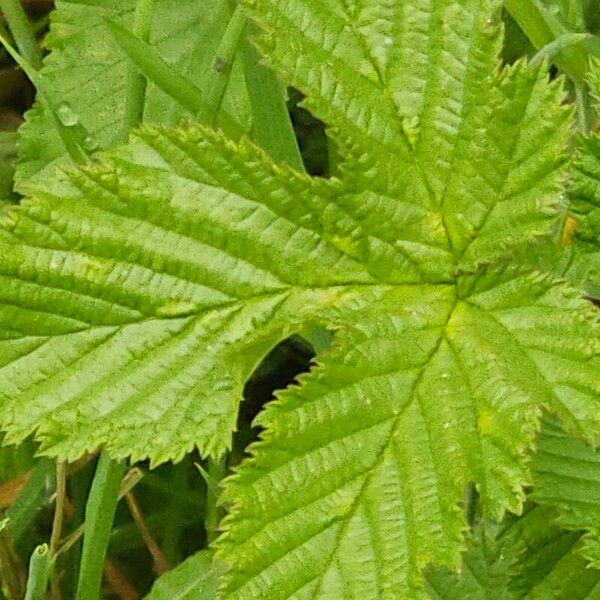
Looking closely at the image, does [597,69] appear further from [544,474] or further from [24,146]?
[24,146]

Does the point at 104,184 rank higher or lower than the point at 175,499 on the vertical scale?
higher

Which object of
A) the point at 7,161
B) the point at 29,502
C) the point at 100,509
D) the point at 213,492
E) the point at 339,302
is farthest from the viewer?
the point at 7,161

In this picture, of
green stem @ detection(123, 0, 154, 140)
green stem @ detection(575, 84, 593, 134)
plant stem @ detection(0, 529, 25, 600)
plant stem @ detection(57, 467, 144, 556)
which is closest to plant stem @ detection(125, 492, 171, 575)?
plant stem @ detection(57, 467, 144, 556)

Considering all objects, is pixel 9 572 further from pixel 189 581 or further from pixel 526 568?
pixel 526 568

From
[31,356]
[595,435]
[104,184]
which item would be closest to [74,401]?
[31,356]

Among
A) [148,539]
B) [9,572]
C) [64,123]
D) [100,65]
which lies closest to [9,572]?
[9,572]

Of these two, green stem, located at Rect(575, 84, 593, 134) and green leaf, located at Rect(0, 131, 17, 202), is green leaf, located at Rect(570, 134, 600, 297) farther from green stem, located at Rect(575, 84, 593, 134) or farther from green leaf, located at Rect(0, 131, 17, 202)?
green leaf, located at Rect(0, 131, 17, 202)

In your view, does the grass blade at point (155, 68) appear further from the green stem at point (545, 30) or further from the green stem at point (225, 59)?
the green stem at point (545, 30)
